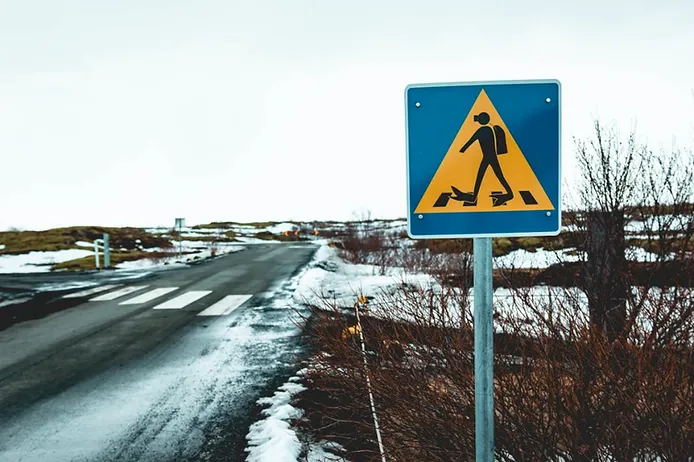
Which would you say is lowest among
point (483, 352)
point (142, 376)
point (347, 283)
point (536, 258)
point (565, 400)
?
point (142, 376)

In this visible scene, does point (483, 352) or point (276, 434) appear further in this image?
point (276, 434)

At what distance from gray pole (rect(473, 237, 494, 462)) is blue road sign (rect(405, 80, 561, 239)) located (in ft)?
0.45

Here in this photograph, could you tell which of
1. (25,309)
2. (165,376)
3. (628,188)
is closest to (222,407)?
(165,376)

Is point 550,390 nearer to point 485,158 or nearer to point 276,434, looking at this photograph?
point 485,158

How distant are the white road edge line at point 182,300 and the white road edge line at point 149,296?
0.65 metres

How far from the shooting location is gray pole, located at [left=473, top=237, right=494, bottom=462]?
175cm

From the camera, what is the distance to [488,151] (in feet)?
6.00

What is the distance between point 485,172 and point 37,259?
3082 cm

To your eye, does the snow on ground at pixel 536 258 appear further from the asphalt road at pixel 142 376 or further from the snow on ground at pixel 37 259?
the snow on ground at pixel 37 259

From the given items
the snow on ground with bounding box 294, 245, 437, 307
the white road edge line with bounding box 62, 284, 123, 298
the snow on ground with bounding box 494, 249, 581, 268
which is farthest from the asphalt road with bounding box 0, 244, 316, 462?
the snow on ground with bounding box 494, 249, 581, 268

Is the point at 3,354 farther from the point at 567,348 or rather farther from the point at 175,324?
the point at 567,348

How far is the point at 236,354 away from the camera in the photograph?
6938mm

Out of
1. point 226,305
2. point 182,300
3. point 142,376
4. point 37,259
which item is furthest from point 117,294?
point 37,259

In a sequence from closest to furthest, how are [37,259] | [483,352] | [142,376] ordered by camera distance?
[483,352] < [142,376] < [37,259]
